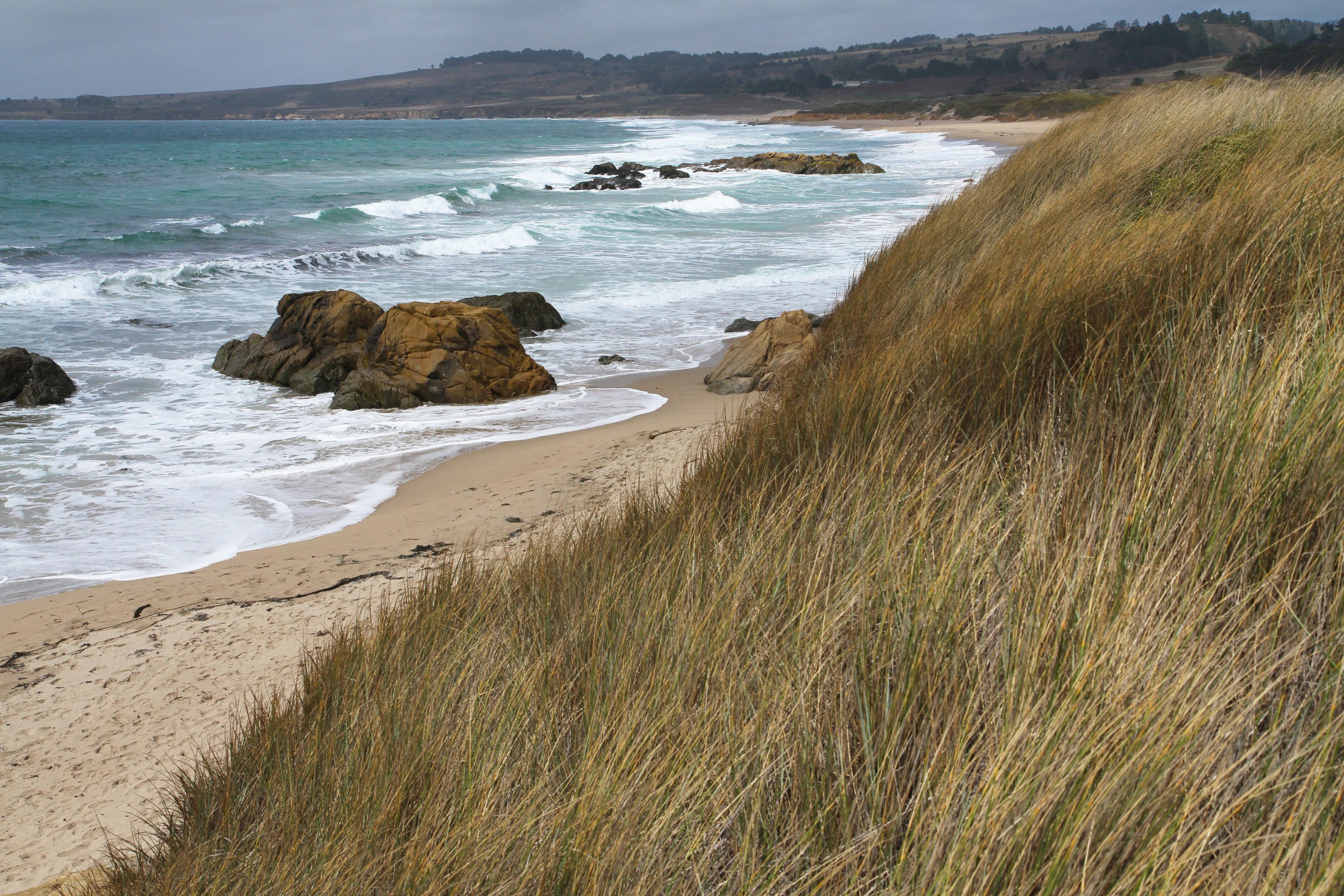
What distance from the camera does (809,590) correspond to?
6.80 ft

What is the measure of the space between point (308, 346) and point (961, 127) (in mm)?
73825

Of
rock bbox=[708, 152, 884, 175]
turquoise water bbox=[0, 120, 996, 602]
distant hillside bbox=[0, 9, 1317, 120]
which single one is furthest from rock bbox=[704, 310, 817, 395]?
distant hillside bbox=[0, 9, 1317, 120]

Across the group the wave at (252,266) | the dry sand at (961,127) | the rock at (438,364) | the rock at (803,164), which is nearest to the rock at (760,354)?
the rock at (438,364)

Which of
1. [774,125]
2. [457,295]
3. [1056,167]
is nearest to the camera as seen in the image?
[1056,167]

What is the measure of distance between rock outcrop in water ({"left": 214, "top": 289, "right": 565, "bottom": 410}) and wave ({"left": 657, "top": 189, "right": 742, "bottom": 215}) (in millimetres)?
19269

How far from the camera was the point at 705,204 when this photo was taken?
30.1m

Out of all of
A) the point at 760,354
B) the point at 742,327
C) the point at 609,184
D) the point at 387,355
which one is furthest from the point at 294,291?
the point at 609,184

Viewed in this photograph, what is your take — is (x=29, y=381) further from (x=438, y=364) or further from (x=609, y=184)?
(x=609, y=184)

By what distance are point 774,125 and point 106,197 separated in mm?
84911

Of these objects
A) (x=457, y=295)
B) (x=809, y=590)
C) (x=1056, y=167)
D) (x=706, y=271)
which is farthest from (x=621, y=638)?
(x=706, y=271)

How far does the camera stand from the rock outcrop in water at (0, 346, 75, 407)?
29.3ft

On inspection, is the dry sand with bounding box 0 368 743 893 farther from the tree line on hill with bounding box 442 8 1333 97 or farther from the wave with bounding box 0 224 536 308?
the tree line on hill with bounding box 442 8 1333 97

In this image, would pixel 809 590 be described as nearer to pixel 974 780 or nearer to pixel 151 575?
pixel 974 780

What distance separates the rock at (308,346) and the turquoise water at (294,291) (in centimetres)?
29
